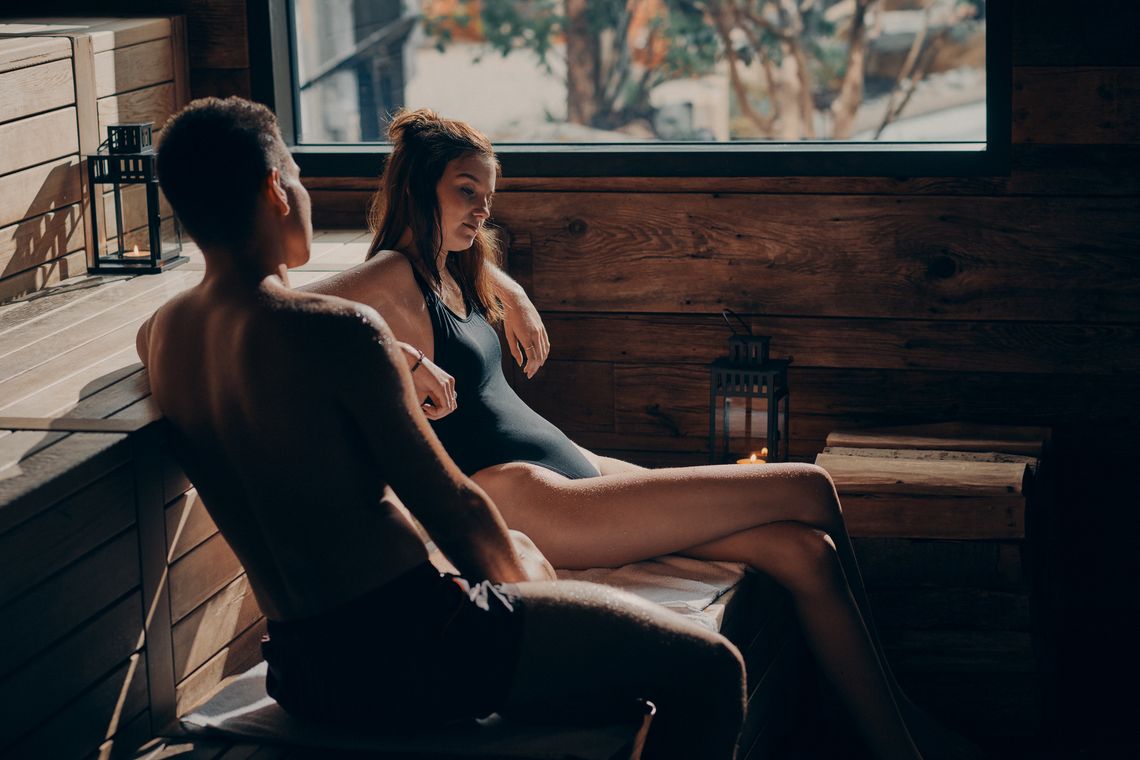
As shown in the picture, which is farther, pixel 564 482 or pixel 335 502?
pixel 564 482

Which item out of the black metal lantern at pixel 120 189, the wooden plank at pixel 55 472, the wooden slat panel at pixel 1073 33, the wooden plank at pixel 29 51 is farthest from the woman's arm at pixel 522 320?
the wooden slat panel at pixel 1073 33

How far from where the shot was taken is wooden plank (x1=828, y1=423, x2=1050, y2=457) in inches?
123

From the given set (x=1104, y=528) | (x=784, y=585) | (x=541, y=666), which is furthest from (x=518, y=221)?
(x=541, y=666)

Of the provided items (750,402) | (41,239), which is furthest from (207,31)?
(750,402)

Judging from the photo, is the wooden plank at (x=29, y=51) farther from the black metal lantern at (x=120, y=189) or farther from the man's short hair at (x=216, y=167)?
the man's short hair at (x=216, y=167)

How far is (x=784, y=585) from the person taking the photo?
252 centimetres

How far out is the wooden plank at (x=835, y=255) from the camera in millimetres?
3232

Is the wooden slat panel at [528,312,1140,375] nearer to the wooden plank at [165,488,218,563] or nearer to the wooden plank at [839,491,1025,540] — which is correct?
the wooden plank at [839,491,1025,540]

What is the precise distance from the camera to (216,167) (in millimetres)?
1719

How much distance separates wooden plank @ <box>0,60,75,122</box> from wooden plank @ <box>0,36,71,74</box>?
11mm

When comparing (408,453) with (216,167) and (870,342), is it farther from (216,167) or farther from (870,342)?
(870,342)

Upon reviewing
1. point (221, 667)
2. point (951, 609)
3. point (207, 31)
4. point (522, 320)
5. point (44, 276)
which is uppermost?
point (207, 31)

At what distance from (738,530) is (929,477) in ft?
1.94

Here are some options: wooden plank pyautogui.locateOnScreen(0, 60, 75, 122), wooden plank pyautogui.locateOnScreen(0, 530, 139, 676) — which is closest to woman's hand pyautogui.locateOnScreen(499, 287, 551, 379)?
wooden plank pyautogui.locateOnScreen(0, 60, 75, 122)
